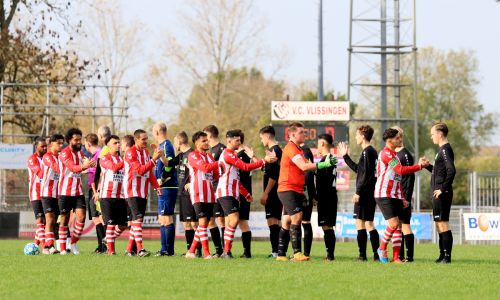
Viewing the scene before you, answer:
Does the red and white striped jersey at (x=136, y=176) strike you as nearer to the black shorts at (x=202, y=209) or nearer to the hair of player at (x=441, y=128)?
the black shorts at (x=202, y=209)

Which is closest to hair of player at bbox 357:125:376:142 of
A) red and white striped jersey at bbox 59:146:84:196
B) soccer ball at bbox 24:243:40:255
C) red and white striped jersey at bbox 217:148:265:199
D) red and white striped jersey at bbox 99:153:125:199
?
red and white striped jersey at bbox 217:148:265:199

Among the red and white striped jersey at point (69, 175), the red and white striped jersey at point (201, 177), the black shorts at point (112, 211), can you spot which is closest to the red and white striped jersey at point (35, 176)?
the red and white striped jersey at point (69, 175)

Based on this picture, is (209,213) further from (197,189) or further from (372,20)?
(372,20)

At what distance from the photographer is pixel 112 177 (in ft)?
60.6

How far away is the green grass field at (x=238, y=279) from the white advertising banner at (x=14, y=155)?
20888mm

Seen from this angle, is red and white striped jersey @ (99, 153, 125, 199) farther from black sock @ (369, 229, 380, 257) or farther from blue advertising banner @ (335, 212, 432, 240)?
Answer: blue advertising banner @ (335, 212, 432, 240)

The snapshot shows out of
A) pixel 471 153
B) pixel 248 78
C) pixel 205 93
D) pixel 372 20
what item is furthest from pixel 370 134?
pixel 471 153

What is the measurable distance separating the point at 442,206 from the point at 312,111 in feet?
90.3

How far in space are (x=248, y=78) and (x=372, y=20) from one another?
23.7m

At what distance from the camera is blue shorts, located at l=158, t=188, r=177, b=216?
18594 mm

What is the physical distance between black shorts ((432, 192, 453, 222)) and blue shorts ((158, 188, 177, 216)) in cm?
452

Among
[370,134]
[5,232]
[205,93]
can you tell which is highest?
[205,93]

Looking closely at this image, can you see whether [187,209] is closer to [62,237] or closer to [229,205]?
[229,205]

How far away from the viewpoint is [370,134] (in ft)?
56.4
